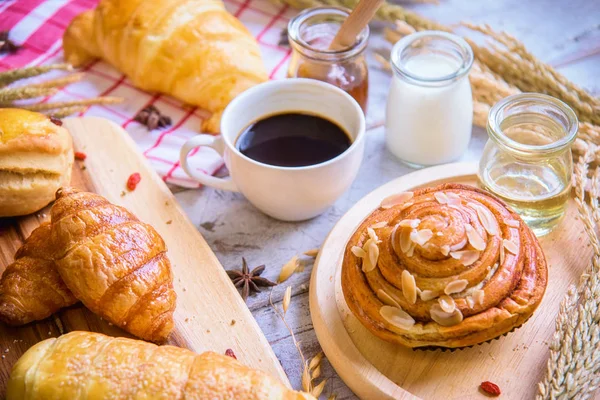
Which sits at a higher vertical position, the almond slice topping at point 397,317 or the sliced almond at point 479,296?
the sliced almond at point 479,296

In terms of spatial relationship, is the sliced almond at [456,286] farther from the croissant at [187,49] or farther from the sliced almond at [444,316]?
the croissant at [187,49]

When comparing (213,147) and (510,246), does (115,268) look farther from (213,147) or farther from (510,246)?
(510,246)

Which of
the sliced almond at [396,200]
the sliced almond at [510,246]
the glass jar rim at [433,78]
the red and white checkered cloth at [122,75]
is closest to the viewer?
the sliced almond at [510,246]

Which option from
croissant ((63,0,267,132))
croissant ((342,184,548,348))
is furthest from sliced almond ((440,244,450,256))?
croissant ((63,0,267,132))

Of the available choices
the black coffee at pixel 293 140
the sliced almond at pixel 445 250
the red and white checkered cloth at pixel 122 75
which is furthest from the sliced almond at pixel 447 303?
the red and white checkered cloth at pixel 122 75

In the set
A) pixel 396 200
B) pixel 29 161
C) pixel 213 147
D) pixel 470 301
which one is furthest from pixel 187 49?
pixel 470 301
